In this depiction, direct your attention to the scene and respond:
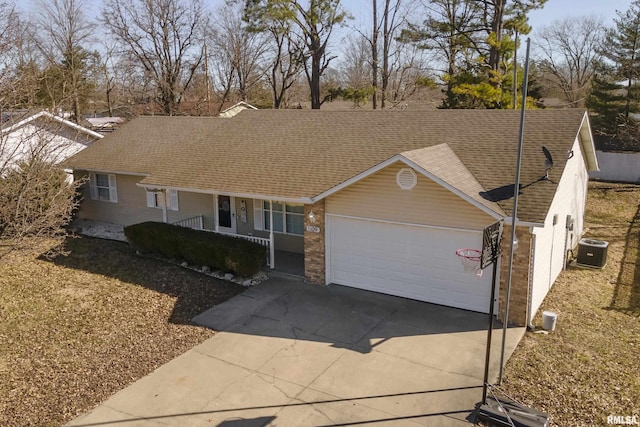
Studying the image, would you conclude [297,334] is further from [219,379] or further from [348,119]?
[348,119]

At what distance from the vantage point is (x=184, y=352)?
33.7ft

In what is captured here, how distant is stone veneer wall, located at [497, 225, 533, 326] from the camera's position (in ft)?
35.5

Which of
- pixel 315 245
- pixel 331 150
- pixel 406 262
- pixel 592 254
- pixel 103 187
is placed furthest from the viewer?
pixel 103 187

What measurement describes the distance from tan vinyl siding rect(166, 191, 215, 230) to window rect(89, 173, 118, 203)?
12.3ft

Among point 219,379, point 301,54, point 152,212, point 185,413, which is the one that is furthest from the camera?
point 301,54

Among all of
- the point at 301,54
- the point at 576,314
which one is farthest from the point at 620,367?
the point at 301,54

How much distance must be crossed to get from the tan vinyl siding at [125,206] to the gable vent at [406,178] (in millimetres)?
10780

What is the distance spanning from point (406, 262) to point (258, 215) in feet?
20.0

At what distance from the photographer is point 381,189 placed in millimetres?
12461

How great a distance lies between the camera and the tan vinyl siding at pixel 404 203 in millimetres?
11547

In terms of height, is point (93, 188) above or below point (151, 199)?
above

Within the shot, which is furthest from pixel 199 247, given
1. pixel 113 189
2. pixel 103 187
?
pixel 103 187

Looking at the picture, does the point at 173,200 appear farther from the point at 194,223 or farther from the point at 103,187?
the point at 103,187

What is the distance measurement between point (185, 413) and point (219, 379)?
109 cm
